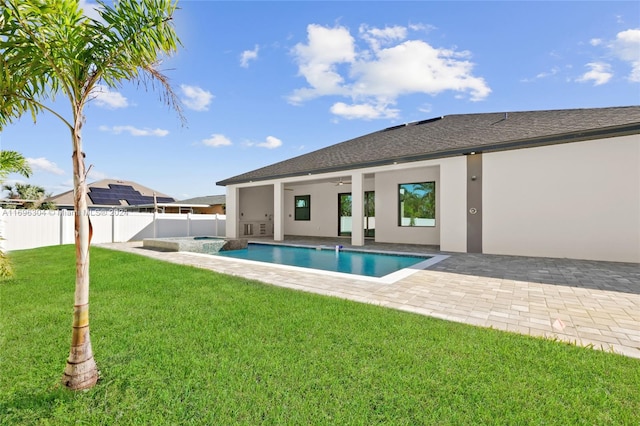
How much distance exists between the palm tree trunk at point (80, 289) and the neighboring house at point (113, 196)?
29.3m

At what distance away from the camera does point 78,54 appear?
233 cm

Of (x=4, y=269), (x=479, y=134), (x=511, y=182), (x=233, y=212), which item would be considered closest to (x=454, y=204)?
(x=511, y=182)

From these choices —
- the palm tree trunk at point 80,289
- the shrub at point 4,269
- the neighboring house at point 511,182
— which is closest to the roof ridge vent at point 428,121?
the neighboring house at point 511,182

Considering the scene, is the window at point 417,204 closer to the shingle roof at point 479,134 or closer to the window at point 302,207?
Answer: the shingle roof at point 479,134

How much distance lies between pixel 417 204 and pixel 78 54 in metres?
13.4

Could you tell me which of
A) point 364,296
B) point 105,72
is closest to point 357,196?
point 364,296

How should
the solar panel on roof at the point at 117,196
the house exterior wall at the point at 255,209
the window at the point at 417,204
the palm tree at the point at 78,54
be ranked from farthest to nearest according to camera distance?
the solar panel on roof at the point at 117,196 < the house exterior wall at the point at 255,209 < the window at the point at 417,204 < the palm tree at the point at 78,54

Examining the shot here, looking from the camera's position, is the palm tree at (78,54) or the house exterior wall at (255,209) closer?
the palm tree at (78,54)

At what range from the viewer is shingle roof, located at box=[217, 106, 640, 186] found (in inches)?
337

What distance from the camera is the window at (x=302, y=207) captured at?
760 inches

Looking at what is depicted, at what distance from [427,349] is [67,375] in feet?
10.8

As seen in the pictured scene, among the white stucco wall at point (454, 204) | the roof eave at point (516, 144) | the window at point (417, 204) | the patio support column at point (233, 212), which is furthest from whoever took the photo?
the patio support column at point (233, 212)

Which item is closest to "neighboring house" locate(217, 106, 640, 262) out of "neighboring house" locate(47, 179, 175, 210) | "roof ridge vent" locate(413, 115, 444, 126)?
"roof ridge vent" locate(413, 115, 444, 126)

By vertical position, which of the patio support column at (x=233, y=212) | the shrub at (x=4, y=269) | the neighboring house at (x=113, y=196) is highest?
the neighboring house at (x=113, y=196)
